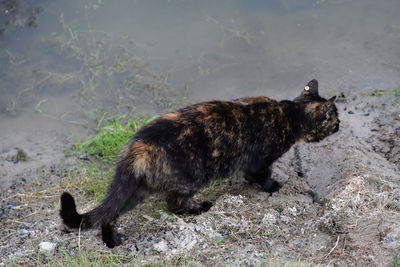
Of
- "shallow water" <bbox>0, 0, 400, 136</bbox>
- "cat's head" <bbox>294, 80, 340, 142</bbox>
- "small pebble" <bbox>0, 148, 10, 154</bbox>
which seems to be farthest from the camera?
"shallow water" <bbox>0, 0, 400, 136</bbox>

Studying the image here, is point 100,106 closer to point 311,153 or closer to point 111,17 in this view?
point 111,17

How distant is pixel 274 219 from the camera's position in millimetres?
4512

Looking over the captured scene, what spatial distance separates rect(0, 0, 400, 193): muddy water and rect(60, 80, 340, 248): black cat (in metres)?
1.81

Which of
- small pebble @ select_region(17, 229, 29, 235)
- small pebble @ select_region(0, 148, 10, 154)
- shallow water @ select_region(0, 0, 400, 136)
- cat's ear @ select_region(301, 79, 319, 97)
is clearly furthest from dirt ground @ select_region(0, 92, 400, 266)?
shallow water @ select_region(0, 0, 400, 136)

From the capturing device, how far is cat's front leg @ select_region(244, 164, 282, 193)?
5.03 metres

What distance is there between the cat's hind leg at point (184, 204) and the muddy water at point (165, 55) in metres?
2.08

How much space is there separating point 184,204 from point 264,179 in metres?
0.96

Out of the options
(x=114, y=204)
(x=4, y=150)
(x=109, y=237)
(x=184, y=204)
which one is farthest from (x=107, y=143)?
(x=114, y=204)

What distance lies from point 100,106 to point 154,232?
2981 mm

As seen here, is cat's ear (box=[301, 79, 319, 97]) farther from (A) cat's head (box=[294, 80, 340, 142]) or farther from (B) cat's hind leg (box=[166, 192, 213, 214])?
(B) cat's hind leg (box=[166, 192, 213, 214])

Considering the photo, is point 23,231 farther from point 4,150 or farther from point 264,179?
point 264,179

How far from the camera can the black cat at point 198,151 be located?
407 centimetres

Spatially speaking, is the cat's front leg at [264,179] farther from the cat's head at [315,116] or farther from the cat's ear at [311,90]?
the cat's ear at [311,90]

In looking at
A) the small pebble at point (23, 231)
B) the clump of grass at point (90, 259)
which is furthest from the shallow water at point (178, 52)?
the clump of grass at point (90, 259)
